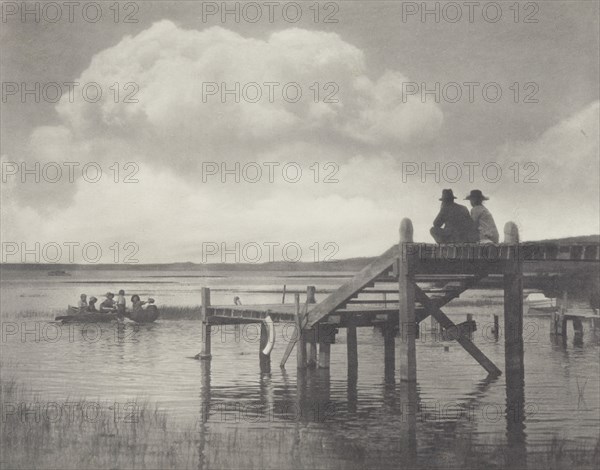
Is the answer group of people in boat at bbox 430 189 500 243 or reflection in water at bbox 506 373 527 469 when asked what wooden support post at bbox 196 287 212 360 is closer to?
group of people in boat at bbox 430 189 500 243

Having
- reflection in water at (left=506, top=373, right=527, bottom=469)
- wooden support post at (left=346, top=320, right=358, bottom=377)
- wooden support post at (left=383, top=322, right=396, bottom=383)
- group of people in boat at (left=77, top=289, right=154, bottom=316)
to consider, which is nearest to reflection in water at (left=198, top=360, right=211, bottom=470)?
wooden support post at (left=346, top=320, right=358, bottom=377)

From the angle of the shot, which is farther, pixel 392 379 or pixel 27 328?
pixel 27 328

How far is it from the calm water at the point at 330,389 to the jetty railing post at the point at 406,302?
64 centimetres

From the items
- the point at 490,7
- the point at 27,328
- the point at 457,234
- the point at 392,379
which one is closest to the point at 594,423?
the point at 457,234

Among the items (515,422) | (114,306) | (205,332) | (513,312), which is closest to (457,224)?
(513,312)

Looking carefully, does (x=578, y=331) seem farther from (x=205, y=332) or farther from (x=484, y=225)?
(x=484, y=225)

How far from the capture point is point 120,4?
19.2 meters

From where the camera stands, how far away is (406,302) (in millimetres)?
15688

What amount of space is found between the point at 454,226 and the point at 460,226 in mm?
109

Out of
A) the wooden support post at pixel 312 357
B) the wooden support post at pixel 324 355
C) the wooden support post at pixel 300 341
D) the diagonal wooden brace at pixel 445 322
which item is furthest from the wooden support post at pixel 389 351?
the diagonal wooden brace at pixel 445 322

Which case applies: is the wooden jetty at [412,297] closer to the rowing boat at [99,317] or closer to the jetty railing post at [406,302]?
the jetty railing post at [406,302]

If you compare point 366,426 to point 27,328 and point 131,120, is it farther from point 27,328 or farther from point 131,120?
point 27,328

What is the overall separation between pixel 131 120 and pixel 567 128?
15.6 meters

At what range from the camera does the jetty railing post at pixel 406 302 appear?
49.9 ft
